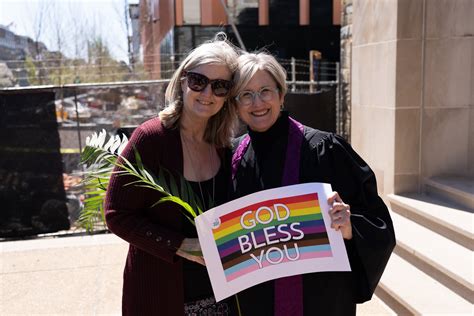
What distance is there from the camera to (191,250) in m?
2.15

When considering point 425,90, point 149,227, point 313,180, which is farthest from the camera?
point 425,90

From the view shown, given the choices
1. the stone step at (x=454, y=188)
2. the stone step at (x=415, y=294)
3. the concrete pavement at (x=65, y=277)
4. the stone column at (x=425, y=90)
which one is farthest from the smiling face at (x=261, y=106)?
the stone column at (x=425, y=90)

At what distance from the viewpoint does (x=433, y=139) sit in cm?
574

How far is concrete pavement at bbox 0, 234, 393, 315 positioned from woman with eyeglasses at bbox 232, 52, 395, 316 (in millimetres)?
2450

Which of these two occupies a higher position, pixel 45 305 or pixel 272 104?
pixel 272 104

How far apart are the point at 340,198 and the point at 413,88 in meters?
4.09

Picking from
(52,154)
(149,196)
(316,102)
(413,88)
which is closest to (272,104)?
(149,196)

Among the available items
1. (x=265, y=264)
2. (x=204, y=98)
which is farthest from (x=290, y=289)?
(x=204, y=98)

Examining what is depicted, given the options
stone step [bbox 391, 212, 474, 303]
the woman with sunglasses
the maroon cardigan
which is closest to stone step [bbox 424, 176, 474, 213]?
stone step [bbox 391, 212, 474, 303]

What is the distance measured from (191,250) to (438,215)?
3.44 metres

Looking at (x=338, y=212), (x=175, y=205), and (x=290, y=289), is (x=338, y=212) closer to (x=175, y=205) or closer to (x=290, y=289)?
(x=290, y=289)

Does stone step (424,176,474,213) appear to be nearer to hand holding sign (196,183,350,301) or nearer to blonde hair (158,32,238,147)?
blonde hair (158,32,238,147)

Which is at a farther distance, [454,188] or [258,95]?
[454,188]

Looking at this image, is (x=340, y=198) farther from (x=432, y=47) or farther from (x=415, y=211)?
(x=432, y=47)
